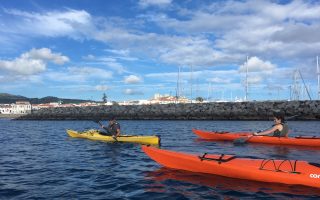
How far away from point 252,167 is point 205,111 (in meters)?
56.9

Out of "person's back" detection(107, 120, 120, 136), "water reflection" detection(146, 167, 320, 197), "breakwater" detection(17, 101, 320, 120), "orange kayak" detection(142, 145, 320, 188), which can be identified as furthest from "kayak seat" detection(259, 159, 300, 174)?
"breakwater" detection(17, 101, 320, 120)

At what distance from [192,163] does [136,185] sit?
90.7 inches

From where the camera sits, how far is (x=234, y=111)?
64625 millimetres

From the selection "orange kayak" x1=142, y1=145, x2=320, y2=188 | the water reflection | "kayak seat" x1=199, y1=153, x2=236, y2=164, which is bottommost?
the water reflection

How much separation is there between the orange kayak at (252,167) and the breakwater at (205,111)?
40.3 metres

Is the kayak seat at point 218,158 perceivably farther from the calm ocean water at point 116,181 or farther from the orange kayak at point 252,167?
the calm ocean water at point 116,181

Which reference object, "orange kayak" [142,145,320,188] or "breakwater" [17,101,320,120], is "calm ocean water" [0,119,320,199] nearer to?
"orange kayak" [142,145,320,188]

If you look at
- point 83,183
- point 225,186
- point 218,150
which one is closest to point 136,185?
point 83,183

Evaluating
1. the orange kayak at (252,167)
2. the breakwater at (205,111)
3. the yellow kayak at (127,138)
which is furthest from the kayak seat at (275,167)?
the breakwater at (205,111)

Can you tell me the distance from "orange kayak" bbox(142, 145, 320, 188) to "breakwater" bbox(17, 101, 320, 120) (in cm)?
4031

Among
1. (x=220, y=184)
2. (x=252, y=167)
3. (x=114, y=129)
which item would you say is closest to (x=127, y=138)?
(x=114, y=129)

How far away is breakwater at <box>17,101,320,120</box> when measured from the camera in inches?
2306

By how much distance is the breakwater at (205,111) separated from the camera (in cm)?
5856

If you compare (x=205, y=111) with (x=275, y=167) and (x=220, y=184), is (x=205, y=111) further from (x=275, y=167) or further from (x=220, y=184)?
(x=220, y=184)
